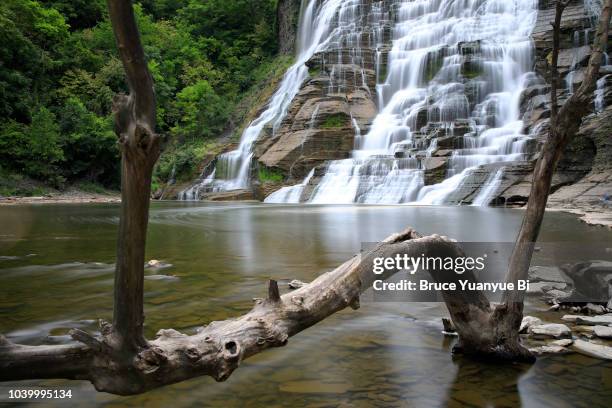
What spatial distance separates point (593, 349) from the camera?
3154 mm

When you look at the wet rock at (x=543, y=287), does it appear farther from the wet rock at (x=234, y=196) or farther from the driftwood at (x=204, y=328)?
the wet rock at (x=234, y=196)

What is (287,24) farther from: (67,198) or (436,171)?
(436,171)

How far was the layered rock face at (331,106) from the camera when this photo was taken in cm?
2833

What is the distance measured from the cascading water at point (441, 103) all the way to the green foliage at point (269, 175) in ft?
11.5

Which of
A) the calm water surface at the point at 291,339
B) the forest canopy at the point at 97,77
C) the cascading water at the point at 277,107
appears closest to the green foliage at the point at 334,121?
the cascading water at the point at 277,107

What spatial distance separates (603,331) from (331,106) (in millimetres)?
26875

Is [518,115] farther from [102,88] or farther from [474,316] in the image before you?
[102,88]

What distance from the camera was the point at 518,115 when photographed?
24.3 meters

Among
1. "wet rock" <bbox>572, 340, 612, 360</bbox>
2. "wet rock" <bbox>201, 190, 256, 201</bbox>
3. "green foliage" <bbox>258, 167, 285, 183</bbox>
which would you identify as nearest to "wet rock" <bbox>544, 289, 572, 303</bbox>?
"wet rock" <bbox>572, 340, 612, 360</bbox>

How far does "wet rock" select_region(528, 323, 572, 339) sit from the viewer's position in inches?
137

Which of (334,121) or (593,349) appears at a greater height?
(334,121)

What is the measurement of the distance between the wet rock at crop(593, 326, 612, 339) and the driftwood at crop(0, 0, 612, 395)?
0.83m

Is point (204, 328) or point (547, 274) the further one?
point (547, 274)

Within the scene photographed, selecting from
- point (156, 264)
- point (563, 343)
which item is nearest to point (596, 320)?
point (563, 343)
